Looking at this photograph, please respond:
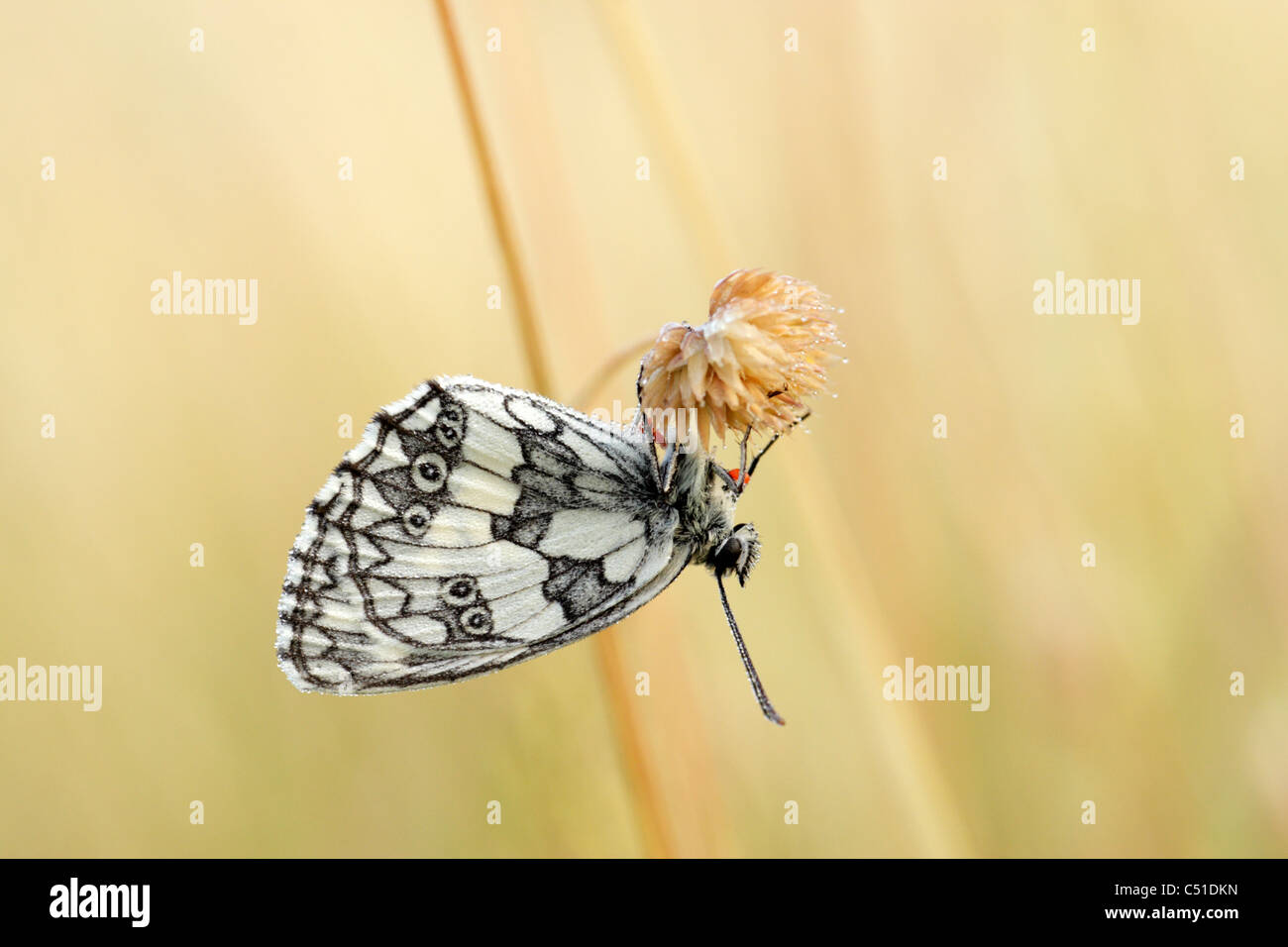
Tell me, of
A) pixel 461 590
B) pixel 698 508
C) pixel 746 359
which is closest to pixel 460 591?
pixel 461 590

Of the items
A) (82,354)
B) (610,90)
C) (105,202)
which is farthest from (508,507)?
(610,90)

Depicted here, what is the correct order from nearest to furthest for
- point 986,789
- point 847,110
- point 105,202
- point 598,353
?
point 598,353
point 986,789
point 847,110
point 105,202

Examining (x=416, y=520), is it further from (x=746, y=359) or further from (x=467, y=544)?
(x=746, y=359)

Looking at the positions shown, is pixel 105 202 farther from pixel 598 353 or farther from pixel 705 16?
pixel 705 16

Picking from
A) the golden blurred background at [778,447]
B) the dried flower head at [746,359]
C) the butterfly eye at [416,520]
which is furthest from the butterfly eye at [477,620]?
the dried flower head at [746,359]

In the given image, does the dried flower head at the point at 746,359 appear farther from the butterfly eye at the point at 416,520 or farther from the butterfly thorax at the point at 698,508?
the butterfly eye at the point at 416,520
